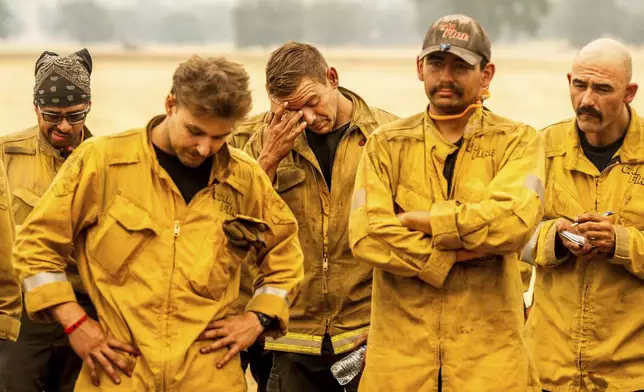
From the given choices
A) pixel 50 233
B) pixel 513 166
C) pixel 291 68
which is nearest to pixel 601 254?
pixel 513 166

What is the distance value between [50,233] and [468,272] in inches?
69.7

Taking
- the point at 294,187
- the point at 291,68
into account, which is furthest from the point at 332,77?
the point at 294,187

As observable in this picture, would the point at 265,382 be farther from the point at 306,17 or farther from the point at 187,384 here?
the point at 306,17

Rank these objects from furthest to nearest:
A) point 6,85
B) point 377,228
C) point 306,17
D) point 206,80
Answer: point 306,17, point 6,85, point 377,228, point 206,80

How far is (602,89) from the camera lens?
6043mm

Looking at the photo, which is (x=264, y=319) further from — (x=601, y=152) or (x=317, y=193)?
(x=601, y=152)

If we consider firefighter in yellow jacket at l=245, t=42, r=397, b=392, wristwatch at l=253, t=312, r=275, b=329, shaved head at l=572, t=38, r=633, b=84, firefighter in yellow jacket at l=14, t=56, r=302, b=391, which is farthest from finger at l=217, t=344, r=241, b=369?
shaved head at l=572, t=38, r=633, b=84

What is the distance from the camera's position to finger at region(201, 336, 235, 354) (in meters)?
4.79

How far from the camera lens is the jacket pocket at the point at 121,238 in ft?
15.4

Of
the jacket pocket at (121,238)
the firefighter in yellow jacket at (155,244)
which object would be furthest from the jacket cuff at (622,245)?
the jacket pocket at (121,238)

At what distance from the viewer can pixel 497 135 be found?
209 inches

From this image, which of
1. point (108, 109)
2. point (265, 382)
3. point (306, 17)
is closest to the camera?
point (265, 382)

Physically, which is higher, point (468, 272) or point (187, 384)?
point (468, 272)

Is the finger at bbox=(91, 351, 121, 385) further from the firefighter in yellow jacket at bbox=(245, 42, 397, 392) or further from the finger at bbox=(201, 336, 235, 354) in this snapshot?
the firefighter in yellow jacket at bbox=(245, 42, 397, 392)
